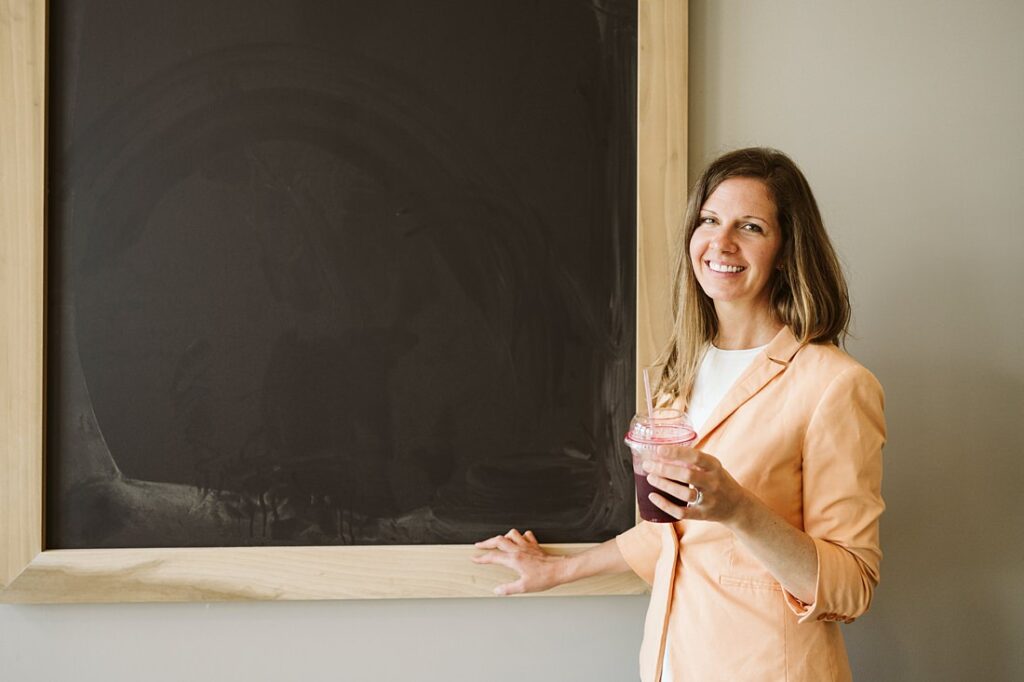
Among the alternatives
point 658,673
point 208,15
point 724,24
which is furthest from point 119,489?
point 724,24

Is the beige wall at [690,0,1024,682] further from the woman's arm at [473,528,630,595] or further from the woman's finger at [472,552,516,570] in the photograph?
the woman's finger at [472,552,516,570]

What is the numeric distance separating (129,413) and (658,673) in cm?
119

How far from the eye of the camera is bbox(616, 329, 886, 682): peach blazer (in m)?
1.08

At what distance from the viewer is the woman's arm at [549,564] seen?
1469mm

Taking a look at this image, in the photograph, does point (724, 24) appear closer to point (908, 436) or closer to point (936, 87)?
point (936, 87)

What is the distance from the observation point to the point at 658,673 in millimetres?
1245

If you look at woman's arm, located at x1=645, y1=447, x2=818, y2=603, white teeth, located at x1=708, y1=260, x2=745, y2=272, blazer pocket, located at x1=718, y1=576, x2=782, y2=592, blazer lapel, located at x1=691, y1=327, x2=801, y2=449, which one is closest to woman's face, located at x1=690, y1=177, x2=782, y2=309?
white teeth, located at x1=708, y1=260, x2=745, y2=272

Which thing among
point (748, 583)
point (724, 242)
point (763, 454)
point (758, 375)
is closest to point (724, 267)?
point (724, 242)

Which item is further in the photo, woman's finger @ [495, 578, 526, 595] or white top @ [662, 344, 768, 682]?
woman's finger @ [495, 578, 526, 595]

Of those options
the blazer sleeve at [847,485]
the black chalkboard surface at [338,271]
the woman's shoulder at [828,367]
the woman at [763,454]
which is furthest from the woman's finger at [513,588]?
the woman's shoulder at [828,367]

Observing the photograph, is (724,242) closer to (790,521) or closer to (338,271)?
(790,521)

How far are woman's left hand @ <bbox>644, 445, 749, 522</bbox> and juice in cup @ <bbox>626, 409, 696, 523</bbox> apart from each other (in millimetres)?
34

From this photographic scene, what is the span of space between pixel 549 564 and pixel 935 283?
1.10 m

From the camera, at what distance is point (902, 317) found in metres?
1.59
